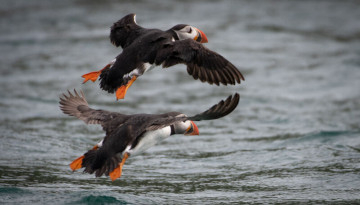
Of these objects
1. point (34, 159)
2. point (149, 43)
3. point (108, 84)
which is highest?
point (149, 43)

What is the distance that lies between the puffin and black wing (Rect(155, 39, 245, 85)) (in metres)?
0.29

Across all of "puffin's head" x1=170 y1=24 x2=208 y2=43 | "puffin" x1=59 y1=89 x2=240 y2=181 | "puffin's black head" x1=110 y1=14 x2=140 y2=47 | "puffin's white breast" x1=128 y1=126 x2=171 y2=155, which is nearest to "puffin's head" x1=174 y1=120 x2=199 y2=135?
"puffin" x1=59 y1=89 x2=240 y2=181

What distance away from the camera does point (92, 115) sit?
247 inches

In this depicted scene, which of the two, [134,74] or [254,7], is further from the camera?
[254,7]

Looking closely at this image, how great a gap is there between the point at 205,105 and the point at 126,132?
528 cm

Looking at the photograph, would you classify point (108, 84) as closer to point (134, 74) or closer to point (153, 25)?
point (134, 74)

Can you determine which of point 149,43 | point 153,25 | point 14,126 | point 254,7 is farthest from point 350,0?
point 149,43

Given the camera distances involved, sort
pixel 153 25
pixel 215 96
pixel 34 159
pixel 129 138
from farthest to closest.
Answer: pixel 153 25
pixel 215 96
pixel 34 159
pixel 129 138

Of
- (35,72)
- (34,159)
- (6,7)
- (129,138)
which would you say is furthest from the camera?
(6,7)

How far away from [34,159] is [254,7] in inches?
396

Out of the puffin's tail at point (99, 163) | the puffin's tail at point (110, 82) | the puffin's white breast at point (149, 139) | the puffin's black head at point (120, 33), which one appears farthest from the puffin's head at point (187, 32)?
the puffin's tail at point (99, 163)

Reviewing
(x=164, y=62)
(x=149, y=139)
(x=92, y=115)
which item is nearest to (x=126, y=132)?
(x=149, y=139)

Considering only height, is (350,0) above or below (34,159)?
above

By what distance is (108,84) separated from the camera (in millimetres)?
5934
